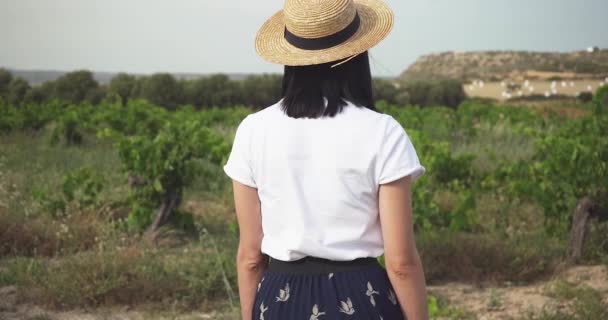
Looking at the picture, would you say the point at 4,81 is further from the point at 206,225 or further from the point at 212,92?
the point at 206,225

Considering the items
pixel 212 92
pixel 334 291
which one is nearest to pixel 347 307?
pixel 334 291

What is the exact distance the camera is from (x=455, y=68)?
41.6 meters

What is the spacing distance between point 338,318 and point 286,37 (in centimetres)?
79

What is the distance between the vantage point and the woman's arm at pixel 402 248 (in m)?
1.78

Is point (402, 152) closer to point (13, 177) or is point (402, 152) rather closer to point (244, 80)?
point (13, 177)

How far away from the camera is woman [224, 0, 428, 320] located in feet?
5.86

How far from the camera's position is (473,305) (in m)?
5.14

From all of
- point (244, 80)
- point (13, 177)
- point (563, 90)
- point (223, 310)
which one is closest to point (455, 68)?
point (244, 80)

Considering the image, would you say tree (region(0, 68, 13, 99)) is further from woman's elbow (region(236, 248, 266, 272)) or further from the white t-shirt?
the white t-shirt

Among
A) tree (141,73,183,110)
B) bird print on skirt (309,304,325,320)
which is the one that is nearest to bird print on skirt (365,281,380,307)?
bird print on skirt (309,304,325,320)

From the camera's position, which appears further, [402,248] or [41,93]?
[41,93]

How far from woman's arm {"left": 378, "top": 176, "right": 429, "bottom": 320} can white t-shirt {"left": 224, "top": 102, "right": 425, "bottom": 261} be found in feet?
0.12

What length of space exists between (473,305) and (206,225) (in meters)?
3.19

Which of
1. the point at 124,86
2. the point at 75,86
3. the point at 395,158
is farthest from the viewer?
the point at 124,86
